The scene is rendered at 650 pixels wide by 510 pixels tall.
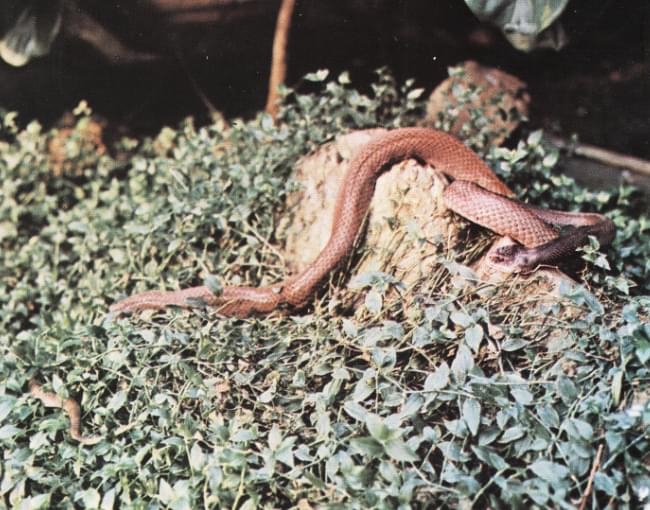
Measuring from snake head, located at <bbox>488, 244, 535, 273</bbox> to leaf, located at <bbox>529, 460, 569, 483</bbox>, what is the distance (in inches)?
46.3

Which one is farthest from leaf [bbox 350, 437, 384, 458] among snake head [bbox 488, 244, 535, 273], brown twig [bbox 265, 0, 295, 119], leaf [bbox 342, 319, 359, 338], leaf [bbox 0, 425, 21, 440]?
brown twig [bbox 265, 0, 295, 119]

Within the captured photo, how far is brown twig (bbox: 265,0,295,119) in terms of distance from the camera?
600 centimetres

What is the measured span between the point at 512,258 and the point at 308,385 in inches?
43.7

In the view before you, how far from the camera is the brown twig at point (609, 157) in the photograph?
6230mm

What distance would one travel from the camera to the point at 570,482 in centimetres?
246

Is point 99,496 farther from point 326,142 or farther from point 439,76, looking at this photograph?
point 439,76

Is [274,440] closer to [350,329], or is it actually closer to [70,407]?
[350,329]

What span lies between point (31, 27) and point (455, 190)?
345cm

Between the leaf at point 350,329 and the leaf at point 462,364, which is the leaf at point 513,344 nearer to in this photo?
the leaf at point 462,364

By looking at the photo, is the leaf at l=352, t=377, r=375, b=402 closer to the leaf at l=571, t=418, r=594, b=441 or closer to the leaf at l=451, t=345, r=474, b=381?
the leaf at l=451, t=345, r=474, b=381

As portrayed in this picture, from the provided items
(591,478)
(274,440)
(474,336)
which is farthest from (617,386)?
(274,440)

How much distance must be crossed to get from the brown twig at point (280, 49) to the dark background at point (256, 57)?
204 mm

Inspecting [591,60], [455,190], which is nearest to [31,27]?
[455,190]

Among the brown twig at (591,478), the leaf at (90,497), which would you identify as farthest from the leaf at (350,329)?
the leaf at (90,497)
